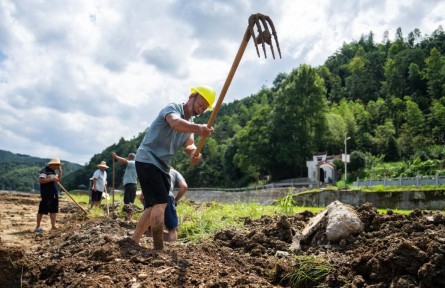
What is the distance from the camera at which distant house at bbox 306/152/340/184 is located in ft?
147

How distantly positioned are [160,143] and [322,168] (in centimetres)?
4342

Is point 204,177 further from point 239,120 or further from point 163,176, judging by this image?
point 163,176

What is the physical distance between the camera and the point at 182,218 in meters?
7.68

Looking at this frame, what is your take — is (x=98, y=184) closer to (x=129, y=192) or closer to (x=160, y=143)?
(x=129, y=192)

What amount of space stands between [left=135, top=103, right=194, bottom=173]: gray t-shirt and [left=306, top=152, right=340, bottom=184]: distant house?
1506 inches

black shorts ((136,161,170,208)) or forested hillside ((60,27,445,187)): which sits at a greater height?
forested hillside ((60,27,445,187))

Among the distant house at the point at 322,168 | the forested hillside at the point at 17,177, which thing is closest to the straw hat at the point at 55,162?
the distant house at the point at 322,168

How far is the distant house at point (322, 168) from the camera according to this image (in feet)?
147

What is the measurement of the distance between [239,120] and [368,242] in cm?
9950

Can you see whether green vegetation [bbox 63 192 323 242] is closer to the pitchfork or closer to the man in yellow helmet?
the man in yellow helmet

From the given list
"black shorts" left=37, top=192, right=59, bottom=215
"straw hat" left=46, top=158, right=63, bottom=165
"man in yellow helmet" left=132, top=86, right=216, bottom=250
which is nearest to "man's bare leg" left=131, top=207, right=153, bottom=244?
"man in yellow helmet" left=132, top=86, right=216, bottom=250

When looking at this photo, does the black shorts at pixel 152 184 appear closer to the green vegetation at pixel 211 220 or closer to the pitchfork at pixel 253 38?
the pitchfork at pixel 253 38

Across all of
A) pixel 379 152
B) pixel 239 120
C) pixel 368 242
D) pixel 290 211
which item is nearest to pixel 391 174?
pixel 379 152

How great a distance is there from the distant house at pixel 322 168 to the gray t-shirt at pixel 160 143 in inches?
1506
